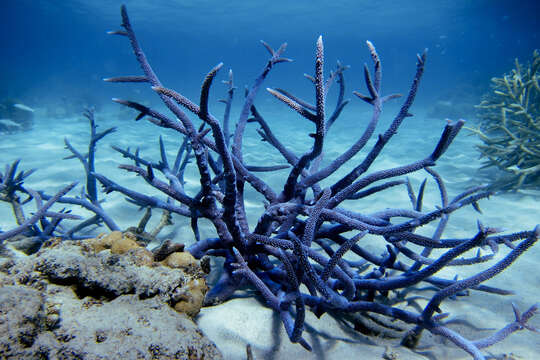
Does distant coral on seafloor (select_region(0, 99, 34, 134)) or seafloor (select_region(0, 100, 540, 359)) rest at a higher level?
seafloor (select_region(0, 100, 540, 359))

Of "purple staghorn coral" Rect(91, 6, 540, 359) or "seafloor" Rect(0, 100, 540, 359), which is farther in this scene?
"seafloor" Rect(0, 100, 540, 359)

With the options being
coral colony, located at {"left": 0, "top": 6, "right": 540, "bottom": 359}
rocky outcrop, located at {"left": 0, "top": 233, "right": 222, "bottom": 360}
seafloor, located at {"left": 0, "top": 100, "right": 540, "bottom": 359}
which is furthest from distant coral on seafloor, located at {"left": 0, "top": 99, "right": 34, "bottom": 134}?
rocky outcrop, located at {"left": 0, "top": 233, "right": 222, "bottom": 360}

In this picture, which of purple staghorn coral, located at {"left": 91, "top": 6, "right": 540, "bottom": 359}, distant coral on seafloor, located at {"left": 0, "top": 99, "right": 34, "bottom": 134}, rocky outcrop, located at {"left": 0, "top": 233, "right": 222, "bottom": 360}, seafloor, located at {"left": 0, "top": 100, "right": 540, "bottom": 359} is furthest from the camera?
distant coral on seafloor, located at {"left": 0, "top": 99, "right": 34, "bottom": 134}

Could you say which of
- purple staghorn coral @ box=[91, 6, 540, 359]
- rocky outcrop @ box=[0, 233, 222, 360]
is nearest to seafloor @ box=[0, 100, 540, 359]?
purple staghorn coral @ box=[91, 6, 540, 359]

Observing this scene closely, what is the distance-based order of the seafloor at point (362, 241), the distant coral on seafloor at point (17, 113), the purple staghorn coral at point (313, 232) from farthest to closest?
the distant coral on seafloor at point (17, 113)
the seafloor at point (362, 241)
the purple staghorn coral at point (313, 232)

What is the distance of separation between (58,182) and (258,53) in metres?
118

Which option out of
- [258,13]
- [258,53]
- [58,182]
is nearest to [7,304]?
[58,182]

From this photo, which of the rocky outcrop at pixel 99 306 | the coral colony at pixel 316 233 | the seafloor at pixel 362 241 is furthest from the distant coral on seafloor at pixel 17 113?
the rocky outcrop at pixel 99 306

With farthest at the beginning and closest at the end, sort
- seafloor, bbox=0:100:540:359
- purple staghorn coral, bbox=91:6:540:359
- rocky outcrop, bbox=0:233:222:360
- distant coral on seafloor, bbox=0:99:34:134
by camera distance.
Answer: distant coral on seafloor, bbox=0:99:34:134 < seafloor, bbox=0:100:540:359 < purple staghorn coral, bbox=91:6:540:359 < rocky outcrop, bbox=0:233:222:360

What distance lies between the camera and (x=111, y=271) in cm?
150

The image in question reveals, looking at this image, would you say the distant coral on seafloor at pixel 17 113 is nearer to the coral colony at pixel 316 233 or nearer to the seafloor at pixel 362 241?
the seafloor at pixel 362 241

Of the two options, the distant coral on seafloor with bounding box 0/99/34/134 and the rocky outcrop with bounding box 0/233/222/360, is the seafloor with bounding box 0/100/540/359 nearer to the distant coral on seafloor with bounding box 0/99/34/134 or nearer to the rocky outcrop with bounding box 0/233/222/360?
the rocky outcrop with bounding box 0/233/222/360

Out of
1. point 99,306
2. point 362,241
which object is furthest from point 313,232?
point 362,241

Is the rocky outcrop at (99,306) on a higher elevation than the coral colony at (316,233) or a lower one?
lower
